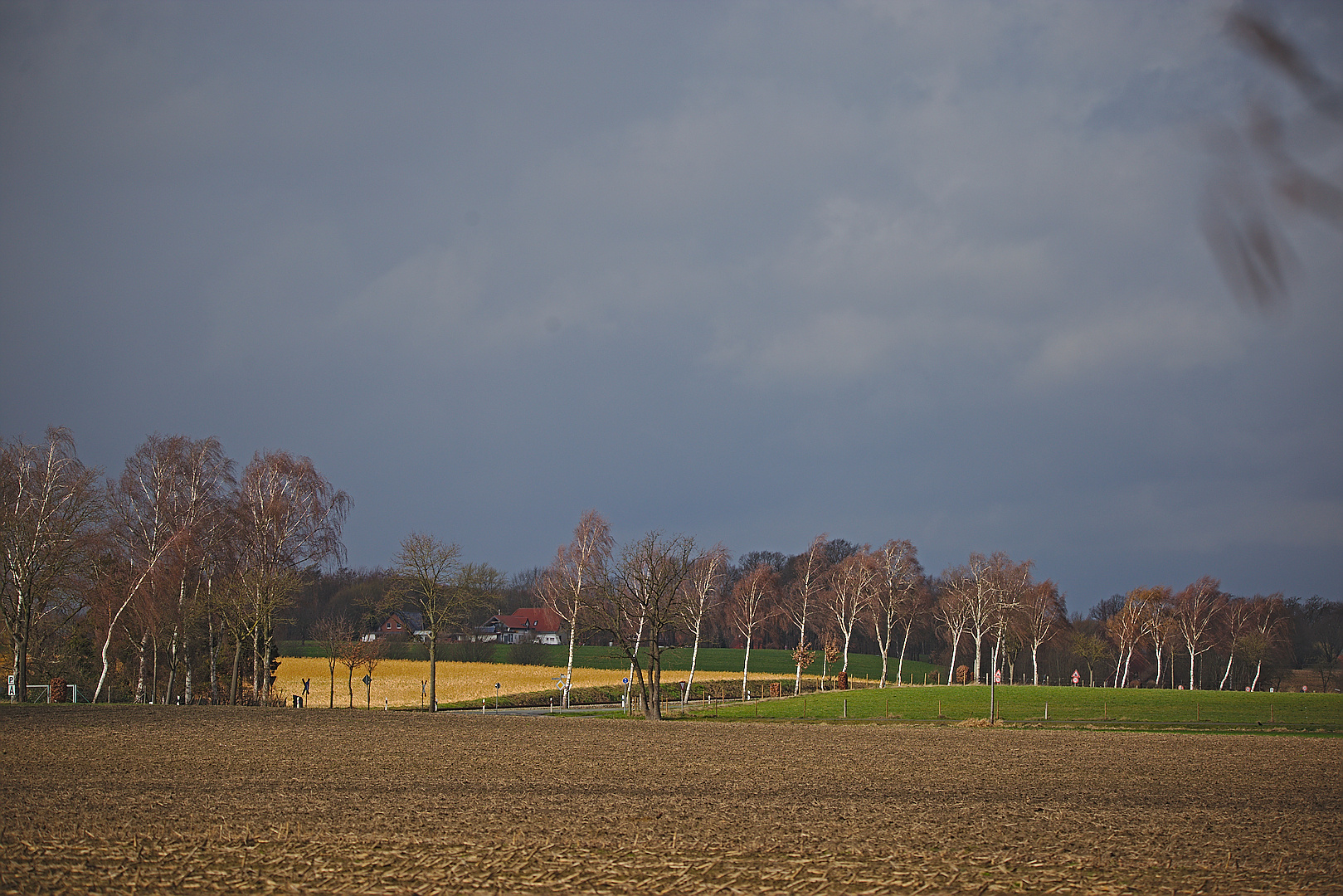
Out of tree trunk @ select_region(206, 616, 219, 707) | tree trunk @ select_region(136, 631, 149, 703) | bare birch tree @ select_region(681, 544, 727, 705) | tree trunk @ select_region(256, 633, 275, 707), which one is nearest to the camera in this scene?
tree trunk @ select_region(256, 633, 275, 707)

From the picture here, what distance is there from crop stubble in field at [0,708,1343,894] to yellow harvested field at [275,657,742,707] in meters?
36.6

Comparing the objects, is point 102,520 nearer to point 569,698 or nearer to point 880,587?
point 569,698

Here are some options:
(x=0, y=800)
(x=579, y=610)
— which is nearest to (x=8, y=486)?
(x=579, y=610)

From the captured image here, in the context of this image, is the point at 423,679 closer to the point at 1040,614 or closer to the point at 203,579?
the point at 203,579

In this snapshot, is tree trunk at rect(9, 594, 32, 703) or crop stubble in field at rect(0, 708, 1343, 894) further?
tree trunk at rect(9, 594, 32, 703)

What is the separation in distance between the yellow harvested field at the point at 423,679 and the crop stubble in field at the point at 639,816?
36610 millimetres

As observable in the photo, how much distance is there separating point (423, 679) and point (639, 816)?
178 ft

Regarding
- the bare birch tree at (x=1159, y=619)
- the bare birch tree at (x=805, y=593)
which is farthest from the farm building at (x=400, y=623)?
the bare birch tree at (x=1159, y=619)

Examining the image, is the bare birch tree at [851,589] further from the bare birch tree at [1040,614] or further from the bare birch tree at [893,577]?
the bare birch tree at [1040,614]

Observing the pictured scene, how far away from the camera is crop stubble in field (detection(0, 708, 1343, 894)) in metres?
11.8

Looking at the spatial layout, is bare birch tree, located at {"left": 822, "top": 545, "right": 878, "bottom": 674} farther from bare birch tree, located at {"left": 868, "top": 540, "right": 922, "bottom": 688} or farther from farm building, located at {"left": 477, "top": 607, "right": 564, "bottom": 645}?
farm building, located at {"left": 477, "top": 607, "right": 564, "bottom": 645}

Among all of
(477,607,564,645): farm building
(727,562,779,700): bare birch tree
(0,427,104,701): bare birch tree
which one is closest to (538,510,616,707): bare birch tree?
(727,562,779,700): bare birch tree

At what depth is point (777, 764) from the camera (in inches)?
1033

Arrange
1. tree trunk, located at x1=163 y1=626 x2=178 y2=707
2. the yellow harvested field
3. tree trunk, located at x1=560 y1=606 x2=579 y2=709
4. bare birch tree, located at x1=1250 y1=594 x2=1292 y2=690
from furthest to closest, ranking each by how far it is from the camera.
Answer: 1. bare birch tree, located at x1=1250 y1=594 x2=1292 y2=690
2. the yellow harvested field
3. tree trunk, located at x1=560 y1=606 x2=579 y2=709
4. tree trunk, located at x1=163 y1=626 x2=178 y2=707
